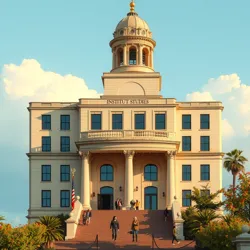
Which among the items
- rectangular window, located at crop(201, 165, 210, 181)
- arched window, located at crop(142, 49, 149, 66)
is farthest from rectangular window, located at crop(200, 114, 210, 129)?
arched window, located at crop(142, 49, 149, 66)

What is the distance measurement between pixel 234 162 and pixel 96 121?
935 inches

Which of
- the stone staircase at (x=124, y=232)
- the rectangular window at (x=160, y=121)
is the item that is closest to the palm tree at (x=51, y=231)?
the stone staircase at (x=124, y=232)

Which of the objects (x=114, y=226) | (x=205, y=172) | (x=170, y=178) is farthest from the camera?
(x=205, y=172)

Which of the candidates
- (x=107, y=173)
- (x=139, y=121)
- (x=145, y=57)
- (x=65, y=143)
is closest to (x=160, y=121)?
(x=139, y=121)

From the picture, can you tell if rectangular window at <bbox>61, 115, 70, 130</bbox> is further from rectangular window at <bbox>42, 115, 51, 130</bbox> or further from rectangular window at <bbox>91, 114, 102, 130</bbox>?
rectangular window at <bbox>91, 114, 102, 130</bbox>

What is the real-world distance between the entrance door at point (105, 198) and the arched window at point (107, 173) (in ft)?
3.43

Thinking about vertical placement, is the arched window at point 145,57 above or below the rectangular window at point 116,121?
above

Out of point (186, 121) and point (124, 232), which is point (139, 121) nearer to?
point (186, 121)

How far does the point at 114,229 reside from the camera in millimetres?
60906

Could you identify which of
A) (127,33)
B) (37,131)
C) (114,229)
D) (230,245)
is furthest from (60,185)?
(230,245)

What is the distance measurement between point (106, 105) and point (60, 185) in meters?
9.95

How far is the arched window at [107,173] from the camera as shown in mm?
84125

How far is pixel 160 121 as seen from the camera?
8388 centimetres

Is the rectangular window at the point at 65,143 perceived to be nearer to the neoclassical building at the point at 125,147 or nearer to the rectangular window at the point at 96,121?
the neoclassical building at the point at 125,147
